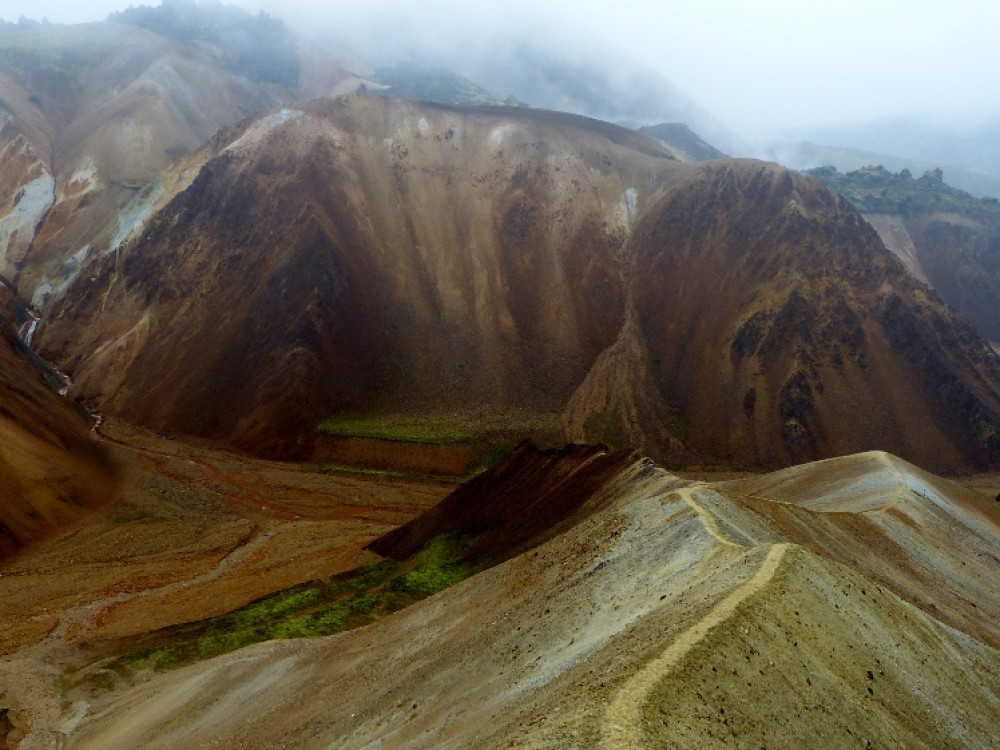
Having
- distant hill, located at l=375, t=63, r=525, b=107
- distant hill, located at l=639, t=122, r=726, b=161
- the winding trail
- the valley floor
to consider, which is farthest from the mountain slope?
distant hill, located at l=375, t=63, r=525, b=107

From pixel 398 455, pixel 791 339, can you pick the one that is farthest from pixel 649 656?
pixel 791 339

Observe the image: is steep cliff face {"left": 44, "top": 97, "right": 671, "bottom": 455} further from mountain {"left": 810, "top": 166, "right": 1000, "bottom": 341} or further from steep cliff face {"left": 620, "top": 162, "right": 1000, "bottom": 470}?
mountain {"left": 810, "top": 166, "right": 1000, "bottom": 341}

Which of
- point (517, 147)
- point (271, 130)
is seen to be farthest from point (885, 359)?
point (271, 130)

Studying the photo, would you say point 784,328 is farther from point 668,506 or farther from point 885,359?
point 668,506

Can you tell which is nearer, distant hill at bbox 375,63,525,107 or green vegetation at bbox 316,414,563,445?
green vegetation at bbox 316,414,563,445

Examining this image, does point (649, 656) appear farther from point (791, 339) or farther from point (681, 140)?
point (681, 140)

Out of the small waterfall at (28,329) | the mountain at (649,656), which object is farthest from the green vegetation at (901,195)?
the small waterfall at (28,329)
